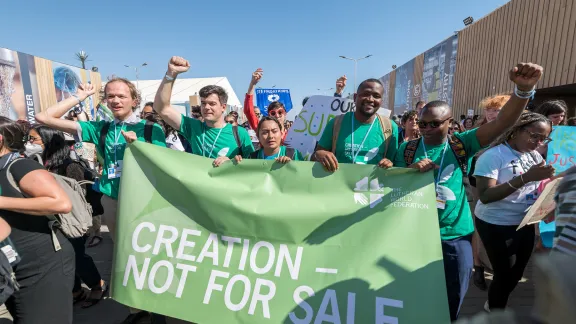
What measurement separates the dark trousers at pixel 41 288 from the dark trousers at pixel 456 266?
231 cm

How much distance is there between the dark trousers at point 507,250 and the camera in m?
2.39

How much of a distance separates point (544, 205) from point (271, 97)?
652 centimetres

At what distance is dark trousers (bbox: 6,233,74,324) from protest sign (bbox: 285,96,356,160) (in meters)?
2.52

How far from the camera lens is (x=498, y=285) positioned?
250cm

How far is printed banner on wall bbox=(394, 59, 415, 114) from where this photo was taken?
943 inches

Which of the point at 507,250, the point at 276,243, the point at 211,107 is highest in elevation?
the point at 211,107

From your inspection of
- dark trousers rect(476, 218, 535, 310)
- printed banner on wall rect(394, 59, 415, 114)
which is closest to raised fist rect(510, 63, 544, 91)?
dark trousers rect(476, 218, 535, 310)

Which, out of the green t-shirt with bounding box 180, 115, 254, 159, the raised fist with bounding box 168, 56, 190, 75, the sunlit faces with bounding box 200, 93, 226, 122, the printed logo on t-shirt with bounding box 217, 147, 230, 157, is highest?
the raised fist with bounding box 168, 56, 190, 75

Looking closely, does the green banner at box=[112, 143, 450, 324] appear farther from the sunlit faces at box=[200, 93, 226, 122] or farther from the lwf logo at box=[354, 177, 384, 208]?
the sunlit faces at box=[200, 93, 226, 122]

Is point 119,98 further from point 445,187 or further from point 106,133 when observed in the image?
point 445,187

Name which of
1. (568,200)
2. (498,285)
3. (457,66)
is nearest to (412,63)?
(457,66)

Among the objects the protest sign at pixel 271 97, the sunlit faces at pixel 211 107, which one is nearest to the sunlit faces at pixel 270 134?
the sunlit faces at pixel 211 107

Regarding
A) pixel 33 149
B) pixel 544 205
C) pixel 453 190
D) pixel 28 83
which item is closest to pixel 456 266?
pixel 453 190

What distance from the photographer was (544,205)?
1.93 m
